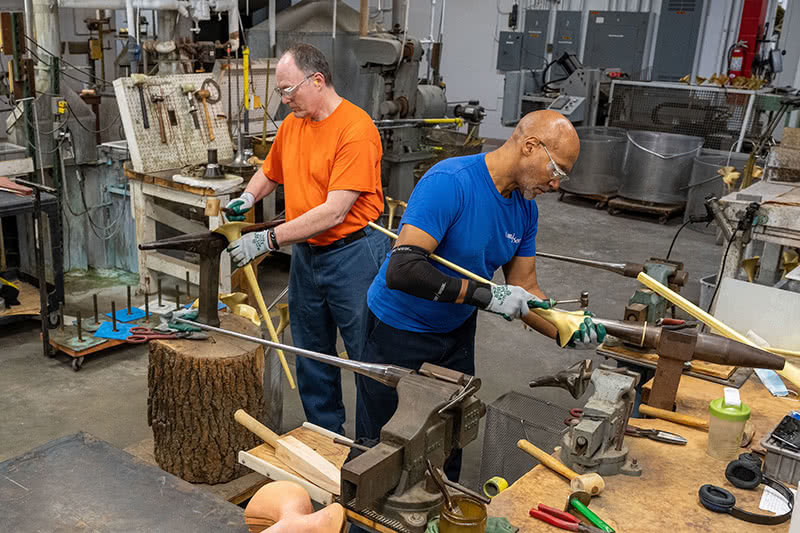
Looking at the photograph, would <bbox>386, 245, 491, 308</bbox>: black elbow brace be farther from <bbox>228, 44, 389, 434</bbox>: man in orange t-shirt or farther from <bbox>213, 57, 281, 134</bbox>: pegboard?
<bbox>213, 57, 281, 134</bbox>: pegboard

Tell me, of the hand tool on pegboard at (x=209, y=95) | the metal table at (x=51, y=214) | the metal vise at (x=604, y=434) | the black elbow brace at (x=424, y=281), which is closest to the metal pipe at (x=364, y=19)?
the hand tool on pegboard at (x=209, y=95)

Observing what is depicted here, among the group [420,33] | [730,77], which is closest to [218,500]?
[730,77]

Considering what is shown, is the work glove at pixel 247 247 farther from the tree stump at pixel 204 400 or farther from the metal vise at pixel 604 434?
the metal vise at pixel 604 434

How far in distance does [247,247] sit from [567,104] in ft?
19.3

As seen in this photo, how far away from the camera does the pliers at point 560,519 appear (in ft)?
4.69

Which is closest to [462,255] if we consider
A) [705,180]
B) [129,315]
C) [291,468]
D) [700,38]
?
[291,468]

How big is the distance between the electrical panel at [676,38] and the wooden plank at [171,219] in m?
6.32

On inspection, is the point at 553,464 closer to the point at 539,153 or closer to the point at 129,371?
the point at 539,153

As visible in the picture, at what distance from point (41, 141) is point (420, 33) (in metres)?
7.81

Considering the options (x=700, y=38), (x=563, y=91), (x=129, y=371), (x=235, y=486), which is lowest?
(x=129, y=371)

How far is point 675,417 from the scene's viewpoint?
1.90m

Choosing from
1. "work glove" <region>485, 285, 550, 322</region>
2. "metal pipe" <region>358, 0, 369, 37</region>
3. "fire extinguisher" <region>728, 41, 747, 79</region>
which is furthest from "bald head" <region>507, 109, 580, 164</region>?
"fire extinguisher" <region>728, 41, 747, 79</region>

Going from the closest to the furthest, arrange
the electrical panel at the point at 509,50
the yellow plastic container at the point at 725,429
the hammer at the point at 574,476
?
the hammer at the point at 574,476, the yellow plastic container at the point at 725,429, the electrical panel at the point at 509,50

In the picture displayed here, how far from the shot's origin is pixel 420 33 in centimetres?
1109
